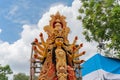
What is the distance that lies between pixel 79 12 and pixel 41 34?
9.76 feet

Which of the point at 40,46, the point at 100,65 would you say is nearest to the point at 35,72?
the point at 40,46

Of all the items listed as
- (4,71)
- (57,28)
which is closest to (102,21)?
(57,28)

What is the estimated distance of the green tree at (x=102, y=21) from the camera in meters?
7.50

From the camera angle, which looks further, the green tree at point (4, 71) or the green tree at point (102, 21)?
the green tree at point (4, 71)

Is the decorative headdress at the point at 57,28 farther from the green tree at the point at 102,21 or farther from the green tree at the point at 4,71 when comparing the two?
the green tree at the point at 4,71

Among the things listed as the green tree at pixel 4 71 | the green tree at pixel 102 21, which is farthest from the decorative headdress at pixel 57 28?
the green tree at pixel 4 71

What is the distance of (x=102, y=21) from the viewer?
26.3ft

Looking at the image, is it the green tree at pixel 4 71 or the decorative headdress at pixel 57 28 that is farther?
the green tree at pixel 4 71

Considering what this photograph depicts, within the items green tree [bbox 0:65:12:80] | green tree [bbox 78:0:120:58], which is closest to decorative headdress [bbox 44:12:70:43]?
green tree [bbox 78:0:120:58]

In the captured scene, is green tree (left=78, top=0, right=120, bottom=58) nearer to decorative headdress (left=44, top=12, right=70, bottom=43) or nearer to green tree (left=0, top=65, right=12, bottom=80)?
decorative headdress (left=44, top=12, right=70, bottom=43)

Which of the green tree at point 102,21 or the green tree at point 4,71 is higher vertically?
the green tree at point 4,71

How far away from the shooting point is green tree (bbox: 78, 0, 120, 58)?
24.6ft

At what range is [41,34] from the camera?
6.14 metres

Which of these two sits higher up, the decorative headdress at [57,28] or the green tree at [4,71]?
the green tree at [4,71]
